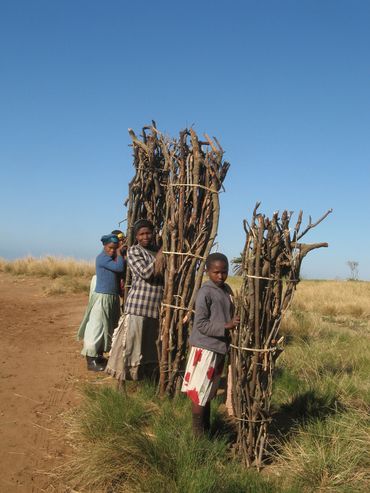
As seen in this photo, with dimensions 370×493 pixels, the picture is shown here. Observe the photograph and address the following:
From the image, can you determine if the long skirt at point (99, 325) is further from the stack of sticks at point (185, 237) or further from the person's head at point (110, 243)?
the stack of sticks at point (185, 237)

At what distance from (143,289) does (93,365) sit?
163 cm

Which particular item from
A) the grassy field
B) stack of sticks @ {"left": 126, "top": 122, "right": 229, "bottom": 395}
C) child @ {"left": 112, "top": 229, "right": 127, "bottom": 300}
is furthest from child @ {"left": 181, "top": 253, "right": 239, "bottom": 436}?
child @ {"left": 112, "top": 229, "right": 127, "bottom": 300}

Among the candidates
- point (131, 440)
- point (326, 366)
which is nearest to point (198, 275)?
point (131, 440)

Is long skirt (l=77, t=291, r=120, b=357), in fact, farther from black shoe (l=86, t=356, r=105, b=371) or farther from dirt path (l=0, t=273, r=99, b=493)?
dirt path (l=0, t=273, r=99, b=493)

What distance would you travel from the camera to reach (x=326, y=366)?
573cm

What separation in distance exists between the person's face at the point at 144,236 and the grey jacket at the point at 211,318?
117cm

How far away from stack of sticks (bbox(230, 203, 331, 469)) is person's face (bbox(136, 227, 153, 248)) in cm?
132

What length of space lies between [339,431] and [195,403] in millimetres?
1119

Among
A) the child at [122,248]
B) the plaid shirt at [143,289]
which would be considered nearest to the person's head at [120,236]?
the child at [122,248]

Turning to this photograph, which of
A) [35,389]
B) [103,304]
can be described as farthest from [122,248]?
[35,389]

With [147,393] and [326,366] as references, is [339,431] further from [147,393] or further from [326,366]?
[326,366]

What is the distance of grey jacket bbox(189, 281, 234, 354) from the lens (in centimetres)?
347

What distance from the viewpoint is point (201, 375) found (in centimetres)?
347

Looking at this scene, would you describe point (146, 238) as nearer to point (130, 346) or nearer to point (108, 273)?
point (130, 346)
